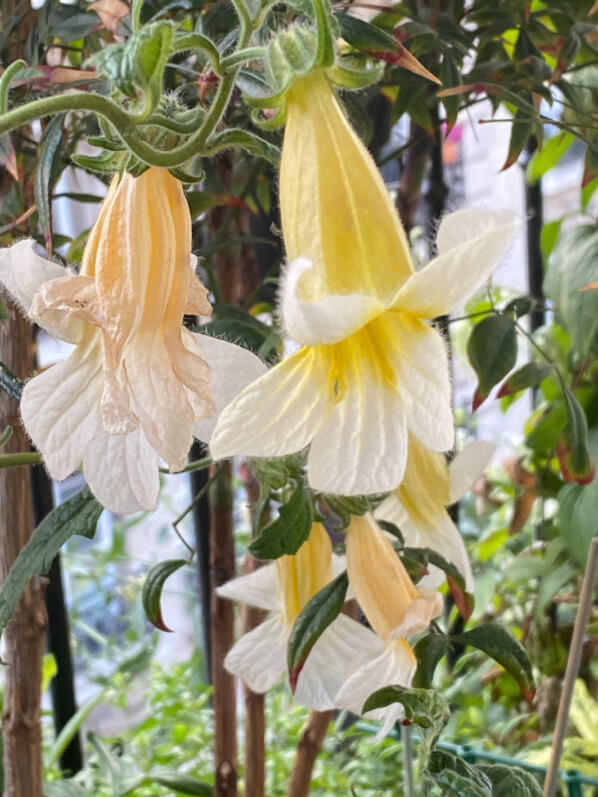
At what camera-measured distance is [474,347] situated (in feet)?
1.63

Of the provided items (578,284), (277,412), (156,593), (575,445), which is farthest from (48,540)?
(578,284)

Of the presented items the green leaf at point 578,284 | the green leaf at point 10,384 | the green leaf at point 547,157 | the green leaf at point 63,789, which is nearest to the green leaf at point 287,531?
the green leaf at point 10,384

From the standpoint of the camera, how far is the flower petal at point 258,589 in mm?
512

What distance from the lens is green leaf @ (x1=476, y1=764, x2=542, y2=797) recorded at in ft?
1.32

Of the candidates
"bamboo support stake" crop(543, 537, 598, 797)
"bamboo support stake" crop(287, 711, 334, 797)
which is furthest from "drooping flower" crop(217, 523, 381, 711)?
"bamboo support stake" crop(287, 711, 334, 797)

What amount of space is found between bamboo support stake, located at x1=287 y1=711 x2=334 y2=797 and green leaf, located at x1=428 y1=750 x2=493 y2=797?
0.30 metres

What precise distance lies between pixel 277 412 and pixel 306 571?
0.71ft

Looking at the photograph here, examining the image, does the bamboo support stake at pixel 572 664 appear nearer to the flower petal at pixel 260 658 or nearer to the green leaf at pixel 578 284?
the flower petal at pixel 260 658

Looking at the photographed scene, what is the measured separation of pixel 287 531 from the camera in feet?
1.26

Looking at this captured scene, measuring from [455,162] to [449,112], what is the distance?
1.20 meters

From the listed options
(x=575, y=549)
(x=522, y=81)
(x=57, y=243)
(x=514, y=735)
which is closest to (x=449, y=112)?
(x=522, y=81)

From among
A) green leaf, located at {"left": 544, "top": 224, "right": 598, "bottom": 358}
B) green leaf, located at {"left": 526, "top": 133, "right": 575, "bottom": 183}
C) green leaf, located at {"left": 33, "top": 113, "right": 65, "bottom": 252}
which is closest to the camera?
green leaf, located at {"left": 33, "top": 113, "right": 65, "bottom": 252}

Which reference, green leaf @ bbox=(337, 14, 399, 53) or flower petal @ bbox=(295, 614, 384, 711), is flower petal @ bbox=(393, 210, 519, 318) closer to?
green leaf @ bbox=(337, 14, 399, 53)

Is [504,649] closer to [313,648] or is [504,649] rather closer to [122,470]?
[313,648]
